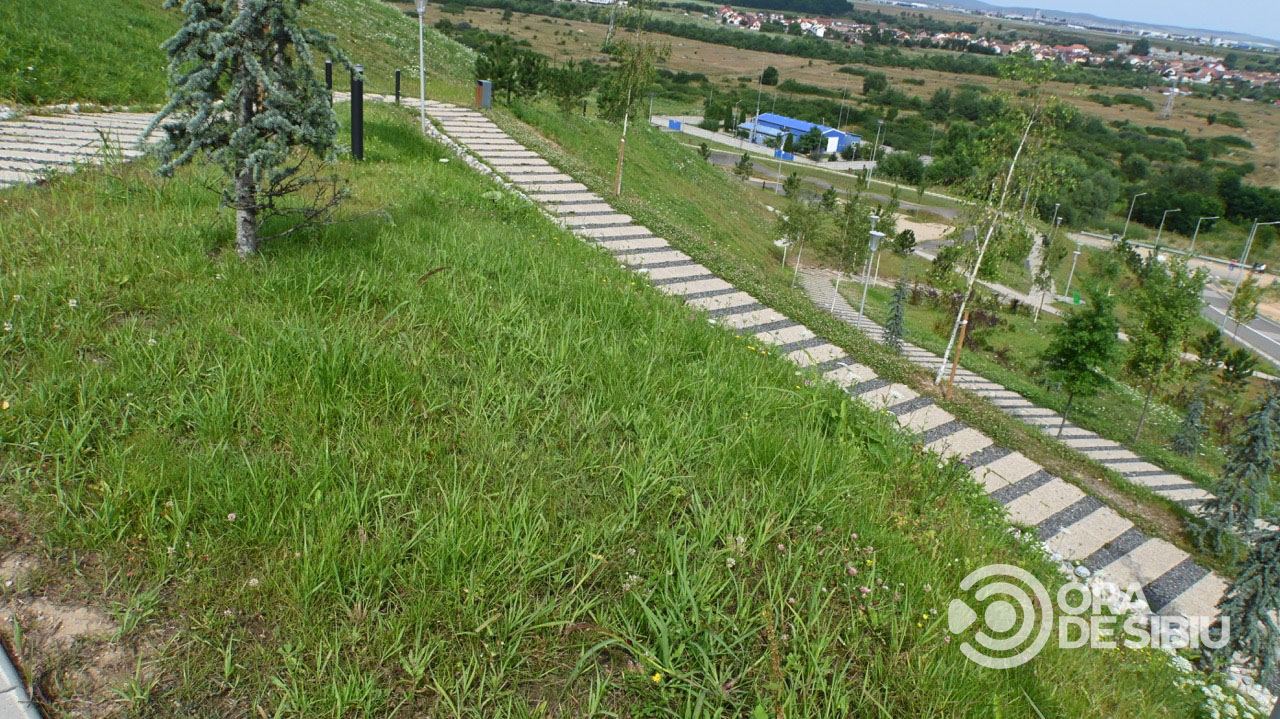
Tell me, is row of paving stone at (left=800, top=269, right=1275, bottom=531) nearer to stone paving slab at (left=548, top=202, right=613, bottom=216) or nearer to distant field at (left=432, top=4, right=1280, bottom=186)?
stone paving slab at (left=548, top=202, right=613, bottom=216)

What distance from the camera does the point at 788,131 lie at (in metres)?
81.6

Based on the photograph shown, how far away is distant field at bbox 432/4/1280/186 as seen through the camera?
3858 inches

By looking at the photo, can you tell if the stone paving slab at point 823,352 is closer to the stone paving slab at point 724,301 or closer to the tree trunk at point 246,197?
the stone paving slab at point 724,301

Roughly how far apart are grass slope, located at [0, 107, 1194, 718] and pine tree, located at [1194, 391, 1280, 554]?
10.9 metres

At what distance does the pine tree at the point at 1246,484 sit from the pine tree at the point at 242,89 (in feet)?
51.1

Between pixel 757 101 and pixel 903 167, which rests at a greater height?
pixel 757 101

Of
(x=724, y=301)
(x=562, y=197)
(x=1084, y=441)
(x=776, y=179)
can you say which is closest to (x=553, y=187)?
(x=562, y=197)

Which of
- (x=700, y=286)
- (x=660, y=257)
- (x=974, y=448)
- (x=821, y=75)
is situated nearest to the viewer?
(x=974, y=448)

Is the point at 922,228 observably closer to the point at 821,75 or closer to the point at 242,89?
the point at 242,89

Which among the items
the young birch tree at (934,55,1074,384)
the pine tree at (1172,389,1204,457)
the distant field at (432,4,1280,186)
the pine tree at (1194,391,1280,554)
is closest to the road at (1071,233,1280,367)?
the pine tree at (1172,389,1204,457)

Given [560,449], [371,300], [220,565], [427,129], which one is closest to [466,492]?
[560,449]

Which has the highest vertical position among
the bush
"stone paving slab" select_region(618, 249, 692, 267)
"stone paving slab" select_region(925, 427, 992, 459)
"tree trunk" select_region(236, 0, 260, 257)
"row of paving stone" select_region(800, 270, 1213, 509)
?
"tree trunk" select_region(236, 0, 260, 257)

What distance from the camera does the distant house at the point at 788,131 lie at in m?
82.8

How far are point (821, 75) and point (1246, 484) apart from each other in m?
132
